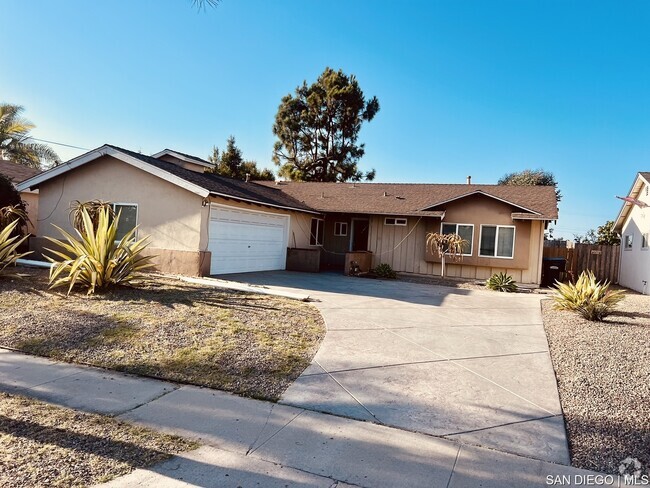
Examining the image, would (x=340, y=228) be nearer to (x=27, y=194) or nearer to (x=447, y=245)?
(x=447, y=245)

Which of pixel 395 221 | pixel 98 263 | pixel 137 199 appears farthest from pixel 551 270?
pixel 98 263

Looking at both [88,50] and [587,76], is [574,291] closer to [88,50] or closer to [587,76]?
[587,76]

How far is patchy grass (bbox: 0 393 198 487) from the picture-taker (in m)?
2.92

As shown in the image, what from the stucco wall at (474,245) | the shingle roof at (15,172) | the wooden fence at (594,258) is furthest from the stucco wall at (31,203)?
the wooden fence at (594,258)

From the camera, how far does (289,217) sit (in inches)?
704

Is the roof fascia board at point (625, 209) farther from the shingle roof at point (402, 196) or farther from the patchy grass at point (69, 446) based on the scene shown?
the patchy grass at point (69, 446)

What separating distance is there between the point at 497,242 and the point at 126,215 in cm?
1358

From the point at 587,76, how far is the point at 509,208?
19.8 ft

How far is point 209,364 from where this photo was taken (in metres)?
5.43

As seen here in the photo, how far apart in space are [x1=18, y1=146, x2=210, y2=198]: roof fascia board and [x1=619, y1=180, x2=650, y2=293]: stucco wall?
50.3 feet

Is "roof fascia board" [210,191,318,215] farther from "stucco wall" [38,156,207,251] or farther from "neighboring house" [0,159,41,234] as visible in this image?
"neighboring house" [0,159,41,234]

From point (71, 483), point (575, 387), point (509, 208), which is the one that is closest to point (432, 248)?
point (509, 208)

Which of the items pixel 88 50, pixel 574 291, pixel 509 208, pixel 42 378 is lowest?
pixel 42 378

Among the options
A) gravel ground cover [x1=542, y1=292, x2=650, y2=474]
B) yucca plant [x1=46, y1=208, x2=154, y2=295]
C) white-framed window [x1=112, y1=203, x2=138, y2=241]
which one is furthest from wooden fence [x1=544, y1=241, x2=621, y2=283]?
yucca plant [x1=46, y1=208, x2=154, y2=295]
